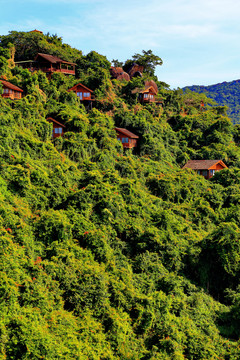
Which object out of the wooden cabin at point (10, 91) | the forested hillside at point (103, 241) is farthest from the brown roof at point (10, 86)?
the forested hillside at point (103, 241)

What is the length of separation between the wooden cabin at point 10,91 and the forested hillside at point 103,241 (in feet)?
3.54

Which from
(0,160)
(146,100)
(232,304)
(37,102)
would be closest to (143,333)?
(232,304)

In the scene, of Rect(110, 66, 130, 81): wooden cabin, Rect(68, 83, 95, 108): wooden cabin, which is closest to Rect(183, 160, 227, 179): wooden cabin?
Rect(68, 83, 95, 108): wooden cabin

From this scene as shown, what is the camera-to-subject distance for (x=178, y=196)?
3481cm

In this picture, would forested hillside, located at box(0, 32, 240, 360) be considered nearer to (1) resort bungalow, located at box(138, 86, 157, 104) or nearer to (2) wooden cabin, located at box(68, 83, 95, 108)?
(2) wooden cabin, located at box(68, 83, 95, 108)

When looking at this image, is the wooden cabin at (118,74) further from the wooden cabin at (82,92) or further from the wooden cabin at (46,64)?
the wooden cabin at (82,92)

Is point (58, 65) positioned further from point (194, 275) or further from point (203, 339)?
point (203, 339)

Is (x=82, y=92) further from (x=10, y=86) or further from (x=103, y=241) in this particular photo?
(x=103, y=241)

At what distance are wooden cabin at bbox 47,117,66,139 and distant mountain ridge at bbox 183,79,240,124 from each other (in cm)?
10779

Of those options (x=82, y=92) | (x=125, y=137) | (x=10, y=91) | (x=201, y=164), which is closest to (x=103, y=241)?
(x=125, y=137)

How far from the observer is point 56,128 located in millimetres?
35000

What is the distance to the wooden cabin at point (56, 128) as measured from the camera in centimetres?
3459

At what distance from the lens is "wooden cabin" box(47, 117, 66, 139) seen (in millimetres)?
34594

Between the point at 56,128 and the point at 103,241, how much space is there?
50.2ft
